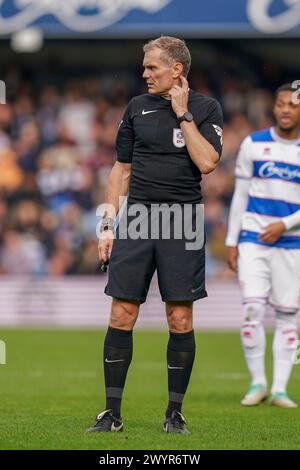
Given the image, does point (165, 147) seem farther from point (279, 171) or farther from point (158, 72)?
point (279, 171)

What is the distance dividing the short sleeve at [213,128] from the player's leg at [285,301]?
245 centimetres

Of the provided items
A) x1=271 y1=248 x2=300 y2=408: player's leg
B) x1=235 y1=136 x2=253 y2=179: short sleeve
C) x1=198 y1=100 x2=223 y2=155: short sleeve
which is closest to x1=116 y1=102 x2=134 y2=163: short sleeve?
x1=198 y1=100 x2=223 y2=155: short sleeve

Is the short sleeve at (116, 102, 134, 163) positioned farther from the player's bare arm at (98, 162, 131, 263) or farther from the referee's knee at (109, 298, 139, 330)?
the referee's knee at (109, 298, 139, 330)

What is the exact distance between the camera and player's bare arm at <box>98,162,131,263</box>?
23.9ft

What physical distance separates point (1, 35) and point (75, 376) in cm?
883

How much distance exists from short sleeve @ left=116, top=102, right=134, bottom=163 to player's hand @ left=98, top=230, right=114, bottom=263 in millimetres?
488

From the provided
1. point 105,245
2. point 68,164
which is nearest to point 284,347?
point 105,245

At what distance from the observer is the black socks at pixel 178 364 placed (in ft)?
23.9

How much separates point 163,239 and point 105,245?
0.35 metres

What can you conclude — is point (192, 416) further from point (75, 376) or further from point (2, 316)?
point (2, 316)

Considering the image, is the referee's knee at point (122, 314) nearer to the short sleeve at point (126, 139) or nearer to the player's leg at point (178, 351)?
the player's leg at point (178, 351)

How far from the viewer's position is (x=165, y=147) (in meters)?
7.27

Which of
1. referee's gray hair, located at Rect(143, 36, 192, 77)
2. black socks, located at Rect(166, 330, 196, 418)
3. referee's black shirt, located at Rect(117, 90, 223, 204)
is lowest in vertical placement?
black socks, located at Rect(166, 330, 196, 418)

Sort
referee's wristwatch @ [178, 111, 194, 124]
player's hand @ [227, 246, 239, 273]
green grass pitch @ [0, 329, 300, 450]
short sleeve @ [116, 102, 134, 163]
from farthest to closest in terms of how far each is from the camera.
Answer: player's hand @ [227, 246, 239, 273]
short sleeve @ [116, 102, 134, 163]
referee's wristwatch @ [178, 111, 194, 124]
green grass pitch @ [0, 329, 300, 450]
